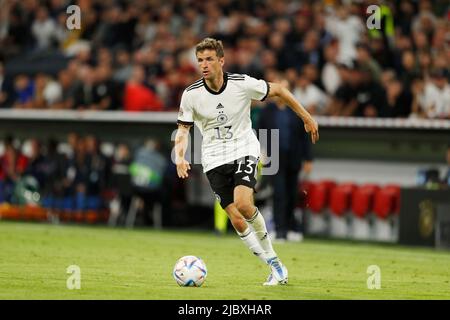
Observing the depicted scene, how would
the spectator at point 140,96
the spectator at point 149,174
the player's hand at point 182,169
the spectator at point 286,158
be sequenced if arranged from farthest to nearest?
the spectator at point 140,96 → the spectator at point 149,174 → the spectator at point 286,158 → the player's hand at point 182,169

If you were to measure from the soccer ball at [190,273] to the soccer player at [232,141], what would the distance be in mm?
709

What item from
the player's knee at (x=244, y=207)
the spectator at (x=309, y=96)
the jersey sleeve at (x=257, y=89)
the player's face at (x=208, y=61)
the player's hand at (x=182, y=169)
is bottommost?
the player's knee at (x=244, y=207)

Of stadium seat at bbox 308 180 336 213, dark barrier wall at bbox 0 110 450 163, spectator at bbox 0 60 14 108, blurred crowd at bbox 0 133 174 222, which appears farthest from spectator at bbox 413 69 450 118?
spectator at bbox 0 60 14 108

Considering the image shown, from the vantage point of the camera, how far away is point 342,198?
21922 millimetres

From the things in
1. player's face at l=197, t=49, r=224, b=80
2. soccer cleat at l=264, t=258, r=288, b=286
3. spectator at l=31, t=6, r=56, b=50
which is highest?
spectator at l=31, t=6, r=56, b=50

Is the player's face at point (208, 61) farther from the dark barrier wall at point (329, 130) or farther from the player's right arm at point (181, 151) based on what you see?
the dark barrier wall at point (329, 130)

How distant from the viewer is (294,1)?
82.1 ft

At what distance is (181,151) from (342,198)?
33.9 feet

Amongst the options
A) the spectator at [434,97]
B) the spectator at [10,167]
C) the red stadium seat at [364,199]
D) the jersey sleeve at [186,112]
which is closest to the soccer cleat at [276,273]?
the jersey sleeve at [186,112]

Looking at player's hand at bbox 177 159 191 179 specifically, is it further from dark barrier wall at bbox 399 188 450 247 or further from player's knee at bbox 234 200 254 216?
dark barrier wall at bbox 399 188 450 247

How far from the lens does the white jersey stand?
12203 millimetres

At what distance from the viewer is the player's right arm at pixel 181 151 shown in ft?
38.5

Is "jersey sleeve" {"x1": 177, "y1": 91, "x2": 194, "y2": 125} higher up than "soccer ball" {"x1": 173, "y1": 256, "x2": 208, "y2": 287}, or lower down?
higher up

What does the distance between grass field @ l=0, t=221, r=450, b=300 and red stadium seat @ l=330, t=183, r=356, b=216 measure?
1.40 m
